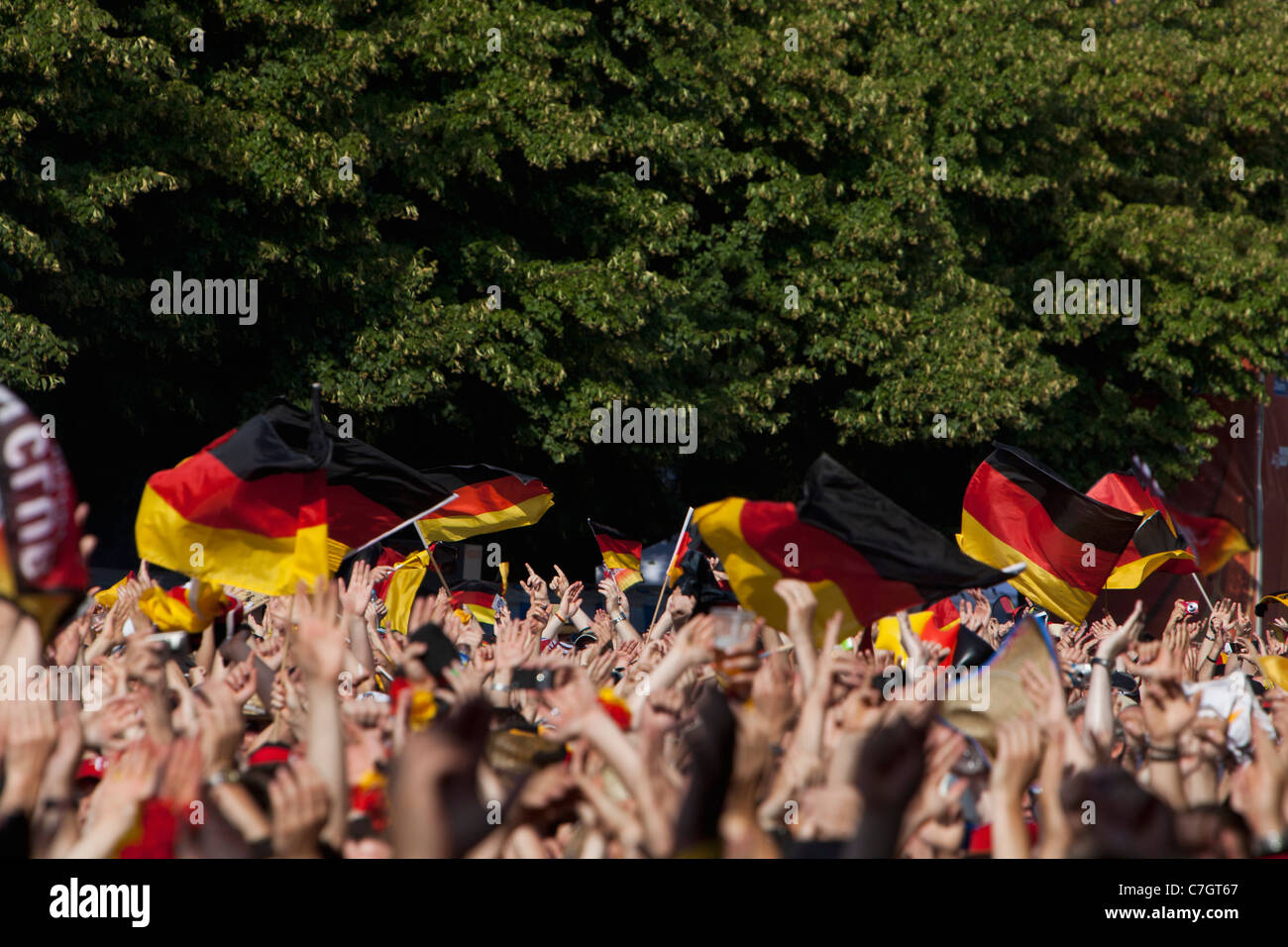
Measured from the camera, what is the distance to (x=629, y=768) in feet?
13.8

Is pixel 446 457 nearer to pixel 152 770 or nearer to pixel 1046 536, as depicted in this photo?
pixel 1046 536

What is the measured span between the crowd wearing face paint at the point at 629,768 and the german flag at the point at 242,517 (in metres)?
1.27

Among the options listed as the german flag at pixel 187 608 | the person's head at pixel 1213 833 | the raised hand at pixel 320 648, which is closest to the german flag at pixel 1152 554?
the german flag at pixel 187 608

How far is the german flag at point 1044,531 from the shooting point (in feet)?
31.4

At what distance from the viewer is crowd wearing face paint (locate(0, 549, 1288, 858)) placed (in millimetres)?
3961

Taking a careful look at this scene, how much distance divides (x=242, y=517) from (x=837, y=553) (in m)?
2.95

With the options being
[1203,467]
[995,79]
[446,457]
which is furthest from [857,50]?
[1203,467]

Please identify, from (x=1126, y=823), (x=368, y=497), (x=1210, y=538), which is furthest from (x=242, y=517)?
(x=1210, y=538)

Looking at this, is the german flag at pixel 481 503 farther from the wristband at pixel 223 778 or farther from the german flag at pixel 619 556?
the wristband at pixel 223 778

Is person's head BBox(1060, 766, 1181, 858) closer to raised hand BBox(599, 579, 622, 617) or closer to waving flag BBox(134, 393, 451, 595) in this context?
waving flag BBox(134, 393, 451, 595)

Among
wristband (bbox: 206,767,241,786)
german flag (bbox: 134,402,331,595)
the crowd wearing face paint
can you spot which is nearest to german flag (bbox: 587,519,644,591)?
german flag (bbox: 134,402,331,595)

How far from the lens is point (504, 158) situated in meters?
18.4

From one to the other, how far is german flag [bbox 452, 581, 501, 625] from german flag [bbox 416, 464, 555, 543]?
462 mm

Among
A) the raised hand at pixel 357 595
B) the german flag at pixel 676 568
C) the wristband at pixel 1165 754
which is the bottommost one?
the wristband at pixel 1165 754
